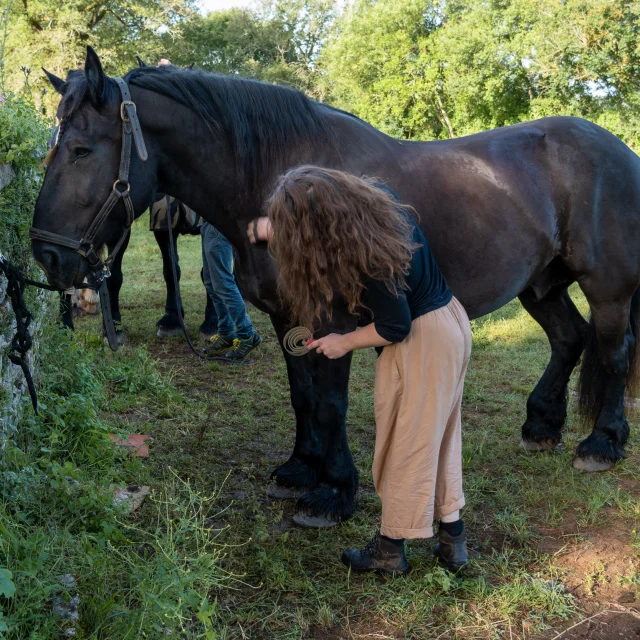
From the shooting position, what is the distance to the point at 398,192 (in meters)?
3.02

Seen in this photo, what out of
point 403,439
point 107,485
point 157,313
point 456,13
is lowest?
point 157,313

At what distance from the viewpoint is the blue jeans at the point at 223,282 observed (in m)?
5.55

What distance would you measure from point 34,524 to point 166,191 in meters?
1.55

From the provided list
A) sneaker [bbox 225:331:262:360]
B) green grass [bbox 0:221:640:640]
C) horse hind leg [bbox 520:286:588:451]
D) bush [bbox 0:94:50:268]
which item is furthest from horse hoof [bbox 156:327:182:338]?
horse hind leg [bbox 520:286:588:451]

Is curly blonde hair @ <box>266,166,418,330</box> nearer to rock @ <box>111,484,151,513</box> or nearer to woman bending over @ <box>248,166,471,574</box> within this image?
woman bending over @ <box>248,166,471,574</box>

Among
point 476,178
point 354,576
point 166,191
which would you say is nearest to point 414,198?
point 476,178

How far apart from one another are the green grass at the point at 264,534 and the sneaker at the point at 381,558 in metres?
0.05

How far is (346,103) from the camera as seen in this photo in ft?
85.0

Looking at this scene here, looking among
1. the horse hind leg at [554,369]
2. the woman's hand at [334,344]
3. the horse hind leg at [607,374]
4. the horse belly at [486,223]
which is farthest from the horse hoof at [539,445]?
the woman's hand at [334,344]

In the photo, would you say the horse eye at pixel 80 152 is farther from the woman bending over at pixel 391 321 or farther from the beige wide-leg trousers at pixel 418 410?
the beige wide-leg trousers at pixel 418 410

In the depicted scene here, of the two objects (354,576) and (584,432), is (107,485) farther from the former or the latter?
(584,432)

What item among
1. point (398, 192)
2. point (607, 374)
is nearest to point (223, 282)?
point (398, 192)

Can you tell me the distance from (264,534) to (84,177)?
1713mm

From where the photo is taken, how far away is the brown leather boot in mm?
2516
